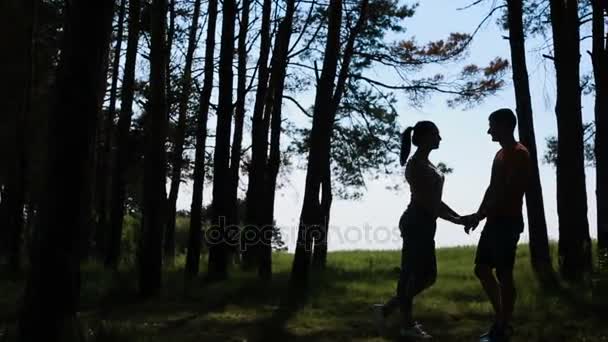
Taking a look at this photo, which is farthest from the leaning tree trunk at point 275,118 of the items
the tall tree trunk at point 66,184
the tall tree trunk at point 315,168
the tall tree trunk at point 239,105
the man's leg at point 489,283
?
Result: the tall tree trunk at point 66,184

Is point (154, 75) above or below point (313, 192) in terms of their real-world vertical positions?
above

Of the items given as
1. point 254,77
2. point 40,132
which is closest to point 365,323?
point 254,77

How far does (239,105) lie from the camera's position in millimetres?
19906

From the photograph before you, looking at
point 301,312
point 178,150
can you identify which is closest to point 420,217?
point 301,312

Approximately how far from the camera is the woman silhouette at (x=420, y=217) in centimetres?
714

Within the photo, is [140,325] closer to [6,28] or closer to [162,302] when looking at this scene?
[162,302]

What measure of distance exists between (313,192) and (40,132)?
13.9m

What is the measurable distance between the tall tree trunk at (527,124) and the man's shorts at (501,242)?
20.6 feet

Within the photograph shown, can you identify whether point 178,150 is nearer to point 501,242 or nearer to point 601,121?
point 601,121

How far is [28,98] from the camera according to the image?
53.4ft

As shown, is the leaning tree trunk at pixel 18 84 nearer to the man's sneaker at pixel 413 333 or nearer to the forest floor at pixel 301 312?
the forest floor at pixel 301 312

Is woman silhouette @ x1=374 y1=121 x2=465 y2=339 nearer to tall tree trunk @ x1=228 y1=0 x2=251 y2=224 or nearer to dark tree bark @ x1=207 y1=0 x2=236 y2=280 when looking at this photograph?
dark tree bark @ x1=207 y1=0 x2=236 y2=280

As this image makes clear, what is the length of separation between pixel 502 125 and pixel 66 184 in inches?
141

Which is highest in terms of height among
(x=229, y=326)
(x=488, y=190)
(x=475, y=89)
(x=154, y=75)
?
(x=475, y=89)
